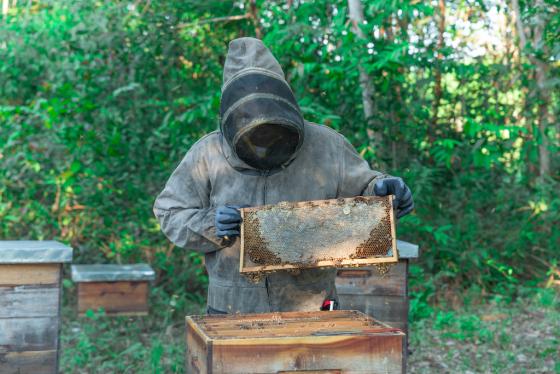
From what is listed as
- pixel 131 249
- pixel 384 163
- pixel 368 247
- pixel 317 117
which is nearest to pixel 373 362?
pixel 368 247

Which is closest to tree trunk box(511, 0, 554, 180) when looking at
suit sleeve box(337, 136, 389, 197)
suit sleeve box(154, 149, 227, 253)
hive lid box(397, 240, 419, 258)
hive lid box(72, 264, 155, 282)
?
hive lid box(397, 240, 419, 258)

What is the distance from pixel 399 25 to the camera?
625cm

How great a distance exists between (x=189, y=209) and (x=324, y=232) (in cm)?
48

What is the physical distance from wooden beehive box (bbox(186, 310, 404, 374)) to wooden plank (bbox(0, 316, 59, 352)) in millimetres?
1405

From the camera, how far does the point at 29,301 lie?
3049 mm

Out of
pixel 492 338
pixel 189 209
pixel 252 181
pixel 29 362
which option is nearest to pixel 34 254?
pixel 29 362

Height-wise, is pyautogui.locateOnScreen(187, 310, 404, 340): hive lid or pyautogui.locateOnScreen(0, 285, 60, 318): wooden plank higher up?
pyautogui.locateOnScreen(187, 310, 404, 340): hive lid

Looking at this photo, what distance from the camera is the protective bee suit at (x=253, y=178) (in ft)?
7.30

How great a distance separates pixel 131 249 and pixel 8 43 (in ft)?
6.82

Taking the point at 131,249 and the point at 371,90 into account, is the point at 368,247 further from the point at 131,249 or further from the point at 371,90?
the point at 131,249

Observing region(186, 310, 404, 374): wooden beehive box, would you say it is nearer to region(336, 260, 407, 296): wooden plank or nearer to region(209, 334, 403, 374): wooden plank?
region(209, 334, 403, 374): wooden plank

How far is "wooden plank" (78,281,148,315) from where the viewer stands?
198 inches

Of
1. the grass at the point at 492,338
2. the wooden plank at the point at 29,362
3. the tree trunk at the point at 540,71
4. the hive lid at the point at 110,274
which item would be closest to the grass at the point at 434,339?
the grass at the point at 492,338

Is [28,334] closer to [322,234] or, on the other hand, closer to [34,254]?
[34,254]
